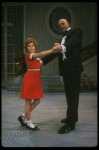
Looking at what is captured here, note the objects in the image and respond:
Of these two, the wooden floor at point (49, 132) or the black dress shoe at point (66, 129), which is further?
the black dress shoe at point (66, 129)

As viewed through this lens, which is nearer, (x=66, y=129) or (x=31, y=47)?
(x=66, y=129)

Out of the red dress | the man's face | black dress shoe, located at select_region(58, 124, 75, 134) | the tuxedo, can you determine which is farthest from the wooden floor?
the man's face

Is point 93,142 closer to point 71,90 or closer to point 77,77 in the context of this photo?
point 71,90

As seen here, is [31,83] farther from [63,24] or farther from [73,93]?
[63,24]

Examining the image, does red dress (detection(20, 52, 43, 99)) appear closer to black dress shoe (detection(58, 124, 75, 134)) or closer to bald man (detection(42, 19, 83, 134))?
bald man (detection(42, 19, 83, 134))

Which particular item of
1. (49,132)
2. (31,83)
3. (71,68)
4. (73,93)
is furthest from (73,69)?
(49,132)

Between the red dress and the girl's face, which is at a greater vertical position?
the girl's face

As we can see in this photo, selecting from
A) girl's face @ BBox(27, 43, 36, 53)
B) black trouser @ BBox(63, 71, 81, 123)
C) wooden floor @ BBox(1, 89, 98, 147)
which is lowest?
wooden floor @ BBox(1, 89, 98, 147)

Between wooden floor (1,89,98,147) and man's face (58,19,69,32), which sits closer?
wooden floor (1,89,98,147)

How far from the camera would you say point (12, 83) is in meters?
6.88

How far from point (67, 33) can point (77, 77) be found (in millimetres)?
703

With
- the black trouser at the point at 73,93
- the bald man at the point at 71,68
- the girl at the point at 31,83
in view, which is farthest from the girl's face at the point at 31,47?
the black trouser at the point at 73,93

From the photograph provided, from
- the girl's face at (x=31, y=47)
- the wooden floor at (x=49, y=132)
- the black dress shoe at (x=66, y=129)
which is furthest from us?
the girl's face at (x=31, y=47)

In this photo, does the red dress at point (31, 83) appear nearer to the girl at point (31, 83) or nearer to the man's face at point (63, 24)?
the girl at point (31, 83)
